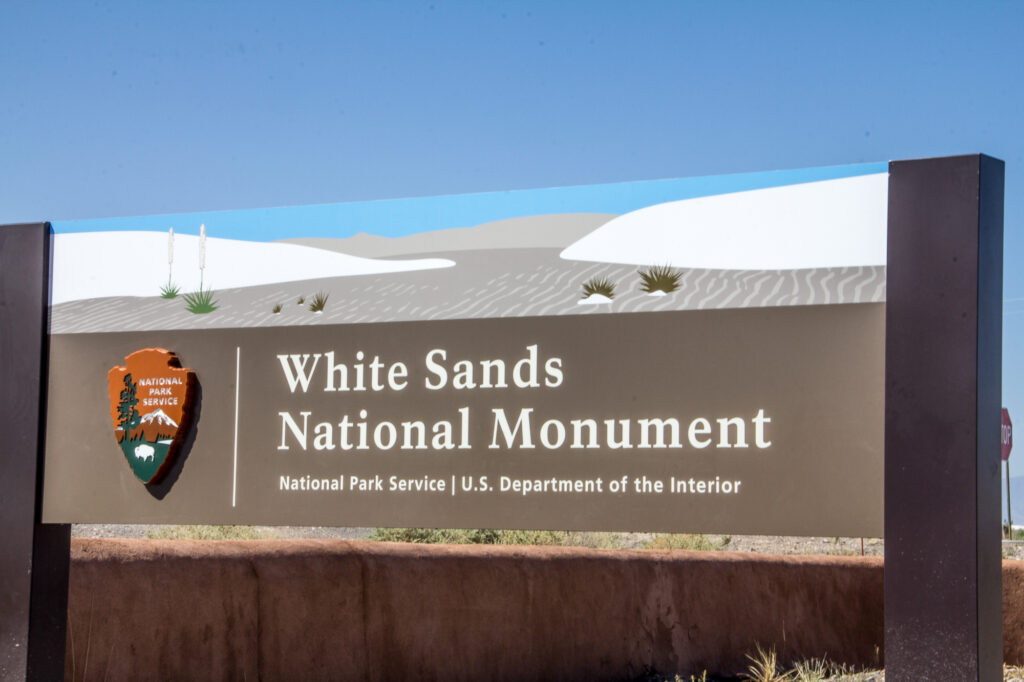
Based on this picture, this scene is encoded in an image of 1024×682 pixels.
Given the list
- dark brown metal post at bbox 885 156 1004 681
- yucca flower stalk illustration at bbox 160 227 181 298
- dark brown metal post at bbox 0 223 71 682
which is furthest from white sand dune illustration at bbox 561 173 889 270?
dark brown metal post at bbox 0 223 71 682

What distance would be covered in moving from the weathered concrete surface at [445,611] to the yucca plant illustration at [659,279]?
159 inches

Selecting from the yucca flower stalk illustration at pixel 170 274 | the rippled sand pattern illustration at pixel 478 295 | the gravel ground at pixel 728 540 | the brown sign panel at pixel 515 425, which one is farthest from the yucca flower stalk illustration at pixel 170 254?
the gravel ground at pixel 728 540

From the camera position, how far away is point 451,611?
8.62m

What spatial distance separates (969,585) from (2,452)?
4892 millimetres

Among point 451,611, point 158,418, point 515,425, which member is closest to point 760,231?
point 515,425

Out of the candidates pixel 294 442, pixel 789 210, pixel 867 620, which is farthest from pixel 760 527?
pixel 867 620

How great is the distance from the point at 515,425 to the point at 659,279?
3.17ft

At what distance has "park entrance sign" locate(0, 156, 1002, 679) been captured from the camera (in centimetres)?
454

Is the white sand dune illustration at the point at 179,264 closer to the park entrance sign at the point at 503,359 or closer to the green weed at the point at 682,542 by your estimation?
the park entrance sign at the point at 503,359

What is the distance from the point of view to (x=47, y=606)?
19.4 feet

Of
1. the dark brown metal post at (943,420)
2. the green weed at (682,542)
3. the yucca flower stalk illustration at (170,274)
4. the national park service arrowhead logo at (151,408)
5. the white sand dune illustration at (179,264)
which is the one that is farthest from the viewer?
the green weed at (682,542)

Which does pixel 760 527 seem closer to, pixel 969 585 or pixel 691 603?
pixel 969 585

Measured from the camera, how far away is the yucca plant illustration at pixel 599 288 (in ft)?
17.1

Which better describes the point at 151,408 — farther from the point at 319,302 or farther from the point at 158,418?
the point at 319,302
